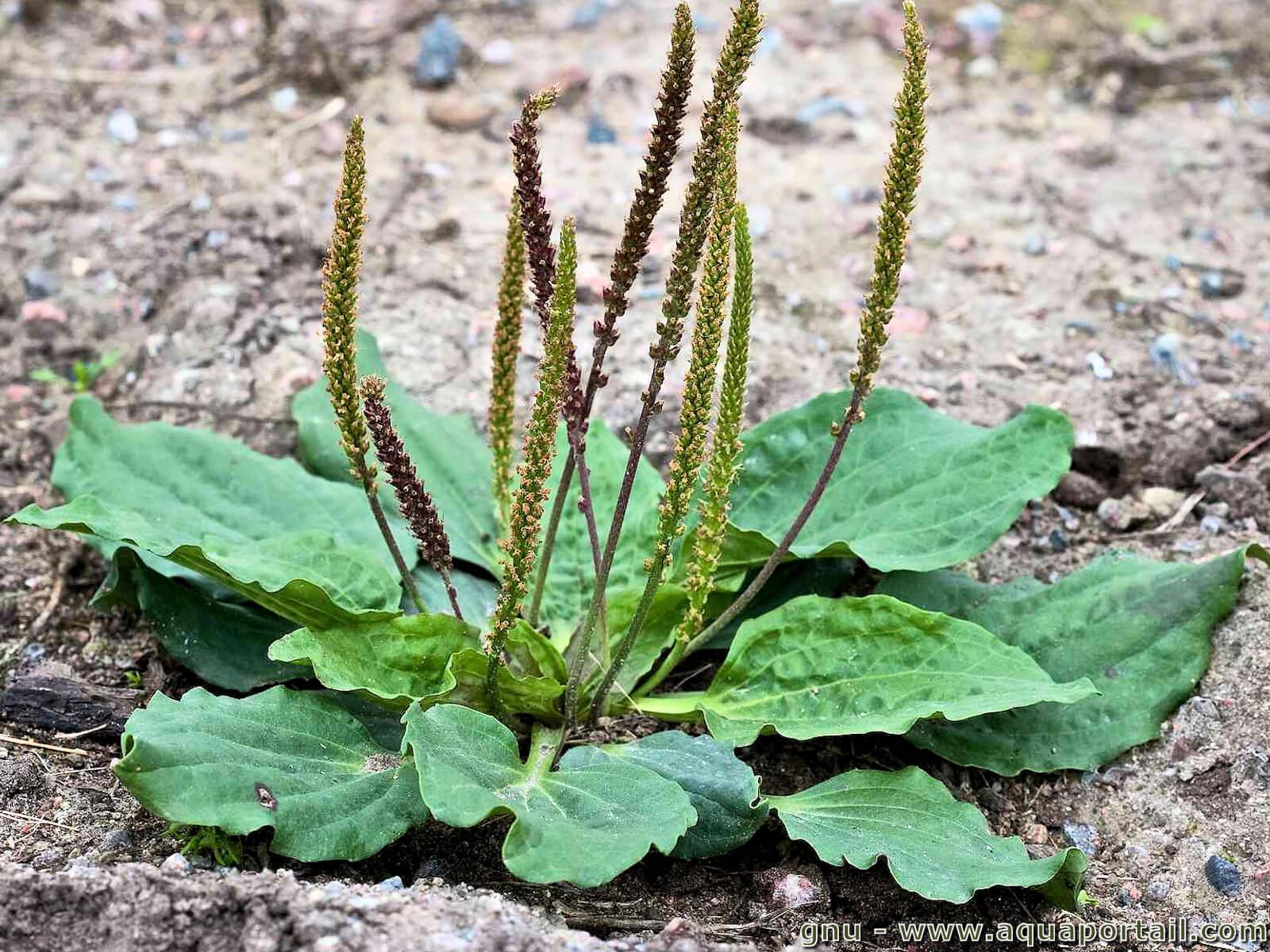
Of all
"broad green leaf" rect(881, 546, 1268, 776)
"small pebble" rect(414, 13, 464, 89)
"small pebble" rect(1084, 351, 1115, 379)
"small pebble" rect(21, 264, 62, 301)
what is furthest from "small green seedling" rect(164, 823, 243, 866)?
"small pebble" rect(414, 13, 464, 89)

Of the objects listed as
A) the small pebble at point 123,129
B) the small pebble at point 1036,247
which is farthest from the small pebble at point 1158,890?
the small pebble at point 123,129

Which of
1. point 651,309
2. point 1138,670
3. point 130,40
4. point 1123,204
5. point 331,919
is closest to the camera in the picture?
point 331,919

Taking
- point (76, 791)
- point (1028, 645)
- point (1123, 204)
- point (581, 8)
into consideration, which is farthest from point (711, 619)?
point (581, 8)

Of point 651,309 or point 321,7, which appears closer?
point 651,309

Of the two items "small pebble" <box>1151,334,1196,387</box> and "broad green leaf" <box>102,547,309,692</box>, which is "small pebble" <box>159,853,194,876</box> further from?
"small pebble" <box>1151,334,1196,387</box>

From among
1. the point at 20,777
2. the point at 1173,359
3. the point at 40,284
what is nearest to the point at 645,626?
the point at 20,777

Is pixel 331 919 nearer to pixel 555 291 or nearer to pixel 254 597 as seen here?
pixel 254 597
